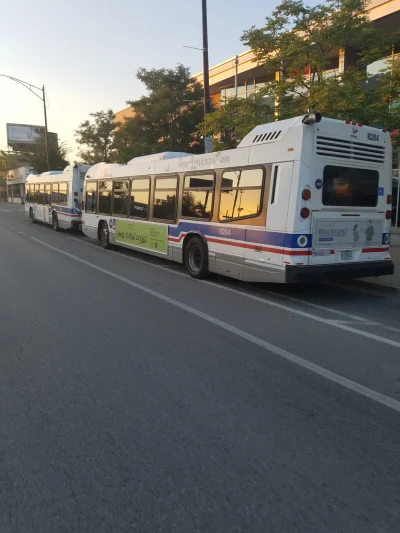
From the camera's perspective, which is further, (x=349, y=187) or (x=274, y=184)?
(x=349, y=187)

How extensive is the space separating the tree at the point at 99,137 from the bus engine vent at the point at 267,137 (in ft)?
92.1

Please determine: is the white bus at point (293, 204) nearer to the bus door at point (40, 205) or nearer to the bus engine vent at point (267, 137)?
the bus engine vent at point (267, 137)

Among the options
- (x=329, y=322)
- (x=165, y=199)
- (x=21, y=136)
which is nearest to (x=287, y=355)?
(x=329, y=322)

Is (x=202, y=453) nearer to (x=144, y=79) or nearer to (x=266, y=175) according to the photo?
(x=266, y=175)

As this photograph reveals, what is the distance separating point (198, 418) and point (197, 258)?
6654mm

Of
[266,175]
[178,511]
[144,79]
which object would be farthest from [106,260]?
[144,79]

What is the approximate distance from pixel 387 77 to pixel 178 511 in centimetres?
990

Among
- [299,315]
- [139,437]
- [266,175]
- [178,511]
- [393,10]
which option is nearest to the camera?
[178,511]

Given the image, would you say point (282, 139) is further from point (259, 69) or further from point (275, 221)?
point (259, 69)

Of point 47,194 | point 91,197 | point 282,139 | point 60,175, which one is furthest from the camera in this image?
point 47,194

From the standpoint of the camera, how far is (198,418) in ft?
11.5

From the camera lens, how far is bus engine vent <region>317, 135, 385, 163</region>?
741cm

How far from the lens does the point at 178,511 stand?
7.99ft

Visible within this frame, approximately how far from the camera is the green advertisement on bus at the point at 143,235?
11280mm
